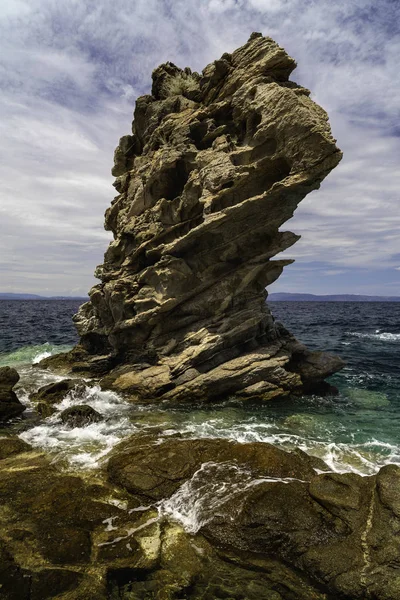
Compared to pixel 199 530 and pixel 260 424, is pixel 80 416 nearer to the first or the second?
pixel 260 424

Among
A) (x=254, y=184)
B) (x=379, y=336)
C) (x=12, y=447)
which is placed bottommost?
(x=12, y=447)

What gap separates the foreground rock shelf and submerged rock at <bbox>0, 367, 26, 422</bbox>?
6.58 meters

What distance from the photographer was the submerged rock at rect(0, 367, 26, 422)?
1928 centimetres

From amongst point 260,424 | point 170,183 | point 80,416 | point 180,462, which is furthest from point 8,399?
point 170,183

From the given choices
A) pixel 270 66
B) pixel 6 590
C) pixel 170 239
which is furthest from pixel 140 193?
pixel 6 590

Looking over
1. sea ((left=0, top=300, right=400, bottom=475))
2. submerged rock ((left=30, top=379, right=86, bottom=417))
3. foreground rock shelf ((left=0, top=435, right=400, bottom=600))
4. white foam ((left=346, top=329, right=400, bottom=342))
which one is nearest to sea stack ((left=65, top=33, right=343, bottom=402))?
sea ((left=0, top=300, right=400, bottom=475))

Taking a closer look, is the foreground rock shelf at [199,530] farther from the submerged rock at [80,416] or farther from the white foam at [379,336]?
the white foam at [379,336]

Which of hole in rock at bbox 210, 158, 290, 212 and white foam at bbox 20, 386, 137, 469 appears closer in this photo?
white foam at bbox 20, 386, 137, 469

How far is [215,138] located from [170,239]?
8233 millimetres

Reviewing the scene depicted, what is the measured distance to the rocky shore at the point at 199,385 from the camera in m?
8.65

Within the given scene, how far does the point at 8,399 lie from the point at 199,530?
1463 cm

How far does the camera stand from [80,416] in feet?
60.2

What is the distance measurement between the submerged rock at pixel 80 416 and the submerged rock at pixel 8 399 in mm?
3302

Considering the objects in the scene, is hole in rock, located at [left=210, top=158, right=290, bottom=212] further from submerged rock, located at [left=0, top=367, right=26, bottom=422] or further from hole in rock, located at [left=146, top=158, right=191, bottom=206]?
submerged rock, located at [left=0, top=367, right=26, bottom=422]
